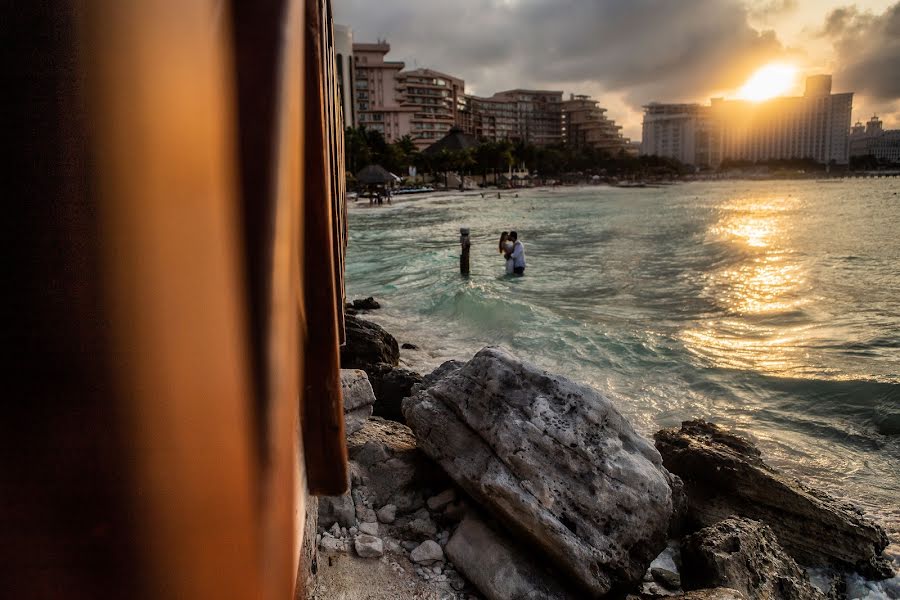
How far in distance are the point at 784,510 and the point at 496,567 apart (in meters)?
2.08

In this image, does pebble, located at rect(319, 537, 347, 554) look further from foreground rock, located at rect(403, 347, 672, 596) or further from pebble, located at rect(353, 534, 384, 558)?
foreground rock, located at rect(403, 347, 672, 596)

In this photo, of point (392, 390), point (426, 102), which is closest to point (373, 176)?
point (392, 390)

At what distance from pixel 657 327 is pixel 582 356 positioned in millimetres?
2362

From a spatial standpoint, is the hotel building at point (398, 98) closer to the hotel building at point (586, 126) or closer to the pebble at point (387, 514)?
the hotel building at point (586, 126)

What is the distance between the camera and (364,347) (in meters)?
6.35

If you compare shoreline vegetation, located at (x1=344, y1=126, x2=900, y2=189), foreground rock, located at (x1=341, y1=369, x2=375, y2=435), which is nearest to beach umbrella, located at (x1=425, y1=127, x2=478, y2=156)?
shoreline vegetation, located at (x1=344, y1=126, x2=900, y2=189)

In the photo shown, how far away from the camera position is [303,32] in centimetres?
113

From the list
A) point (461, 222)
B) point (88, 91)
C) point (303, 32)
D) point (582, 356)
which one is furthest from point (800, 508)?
point (461, 222)

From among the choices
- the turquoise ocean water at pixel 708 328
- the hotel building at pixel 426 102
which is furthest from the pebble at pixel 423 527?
the hotel building at pixel 426 102

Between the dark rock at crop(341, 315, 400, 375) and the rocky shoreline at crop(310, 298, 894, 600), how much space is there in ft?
7.79

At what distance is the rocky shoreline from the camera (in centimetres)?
262

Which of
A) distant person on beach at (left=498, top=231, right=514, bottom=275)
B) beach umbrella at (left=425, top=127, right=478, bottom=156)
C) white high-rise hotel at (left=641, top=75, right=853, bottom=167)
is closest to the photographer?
distant person on beach at (left=498, top=231, right=514, bottom=275)

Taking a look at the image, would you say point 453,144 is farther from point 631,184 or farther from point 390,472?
point 390,472

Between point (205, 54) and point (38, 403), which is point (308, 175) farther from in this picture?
point (38, 403)
